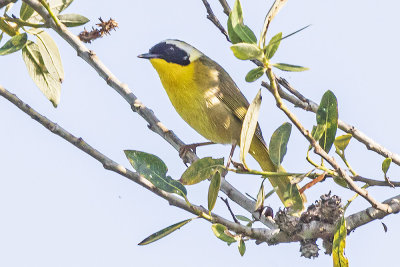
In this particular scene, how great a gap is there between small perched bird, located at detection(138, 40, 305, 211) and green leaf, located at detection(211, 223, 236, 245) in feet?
7.40

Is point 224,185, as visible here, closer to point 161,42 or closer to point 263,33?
point 263,33

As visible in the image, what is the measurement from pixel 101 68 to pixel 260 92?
153cm

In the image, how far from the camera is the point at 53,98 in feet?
11.8

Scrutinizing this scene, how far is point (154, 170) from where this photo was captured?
2832 millimetres

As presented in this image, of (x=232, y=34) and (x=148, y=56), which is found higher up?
(x=148, y=56)

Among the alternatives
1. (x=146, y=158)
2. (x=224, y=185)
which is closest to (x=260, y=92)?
(x=146, y=158)

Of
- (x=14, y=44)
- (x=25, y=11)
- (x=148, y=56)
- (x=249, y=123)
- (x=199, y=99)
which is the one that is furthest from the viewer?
(x=148, y=56)

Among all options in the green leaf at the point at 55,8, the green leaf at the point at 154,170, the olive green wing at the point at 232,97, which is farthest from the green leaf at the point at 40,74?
the olive green wing at the point at 232,97

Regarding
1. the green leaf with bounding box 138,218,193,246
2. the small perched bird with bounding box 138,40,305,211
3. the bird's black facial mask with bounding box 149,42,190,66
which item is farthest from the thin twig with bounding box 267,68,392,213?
the bird's black facial mask with bounding box 149,42,190,66

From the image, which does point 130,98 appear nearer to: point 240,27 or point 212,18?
point 212,18

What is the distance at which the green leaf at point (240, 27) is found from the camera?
2268mm

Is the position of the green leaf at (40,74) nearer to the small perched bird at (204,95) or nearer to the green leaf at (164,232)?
the green leaf at (164,232)

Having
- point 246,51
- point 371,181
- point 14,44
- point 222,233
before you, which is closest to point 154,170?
point 222,233

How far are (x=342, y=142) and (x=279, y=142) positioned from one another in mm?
313
